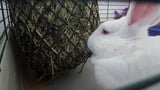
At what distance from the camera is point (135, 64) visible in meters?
0.40

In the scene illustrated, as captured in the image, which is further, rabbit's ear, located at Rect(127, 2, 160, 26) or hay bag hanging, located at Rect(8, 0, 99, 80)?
hay bag hanging, located at Rect(8, 0, 99, 80)

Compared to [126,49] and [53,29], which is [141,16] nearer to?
[126,49]

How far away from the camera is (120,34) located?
1.53 ft

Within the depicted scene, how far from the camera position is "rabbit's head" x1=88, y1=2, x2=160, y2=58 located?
392 mm

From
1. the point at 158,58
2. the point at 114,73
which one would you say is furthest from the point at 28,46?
the point at 158,58

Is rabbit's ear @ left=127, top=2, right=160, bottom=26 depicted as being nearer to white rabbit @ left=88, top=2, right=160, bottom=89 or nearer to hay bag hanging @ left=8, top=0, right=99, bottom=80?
white rabbit @ left=88, top=2, right=160, bottom=89

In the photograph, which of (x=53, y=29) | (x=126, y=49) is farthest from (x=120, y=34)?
(x=53, y=29)

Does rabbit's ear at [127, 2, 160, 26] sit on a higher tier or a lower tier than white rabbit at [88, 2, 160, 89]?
higher

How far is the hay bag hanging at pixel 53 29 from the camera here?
21.9 inches

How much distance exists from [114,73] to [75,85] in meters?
0.36

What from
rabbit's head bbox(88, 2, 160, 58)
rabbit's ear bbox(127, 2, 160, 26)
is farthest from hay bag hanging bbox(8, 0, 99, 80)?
rabbit's ear bbox(127, 2, 160, 26)

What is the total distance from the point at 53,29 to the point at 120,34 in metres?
0.25

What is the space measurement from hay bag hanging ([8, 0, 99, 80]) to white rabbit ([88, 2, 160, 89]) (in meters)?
0.12

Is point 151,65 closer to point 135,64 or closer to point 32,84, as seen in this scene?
point 135,64
